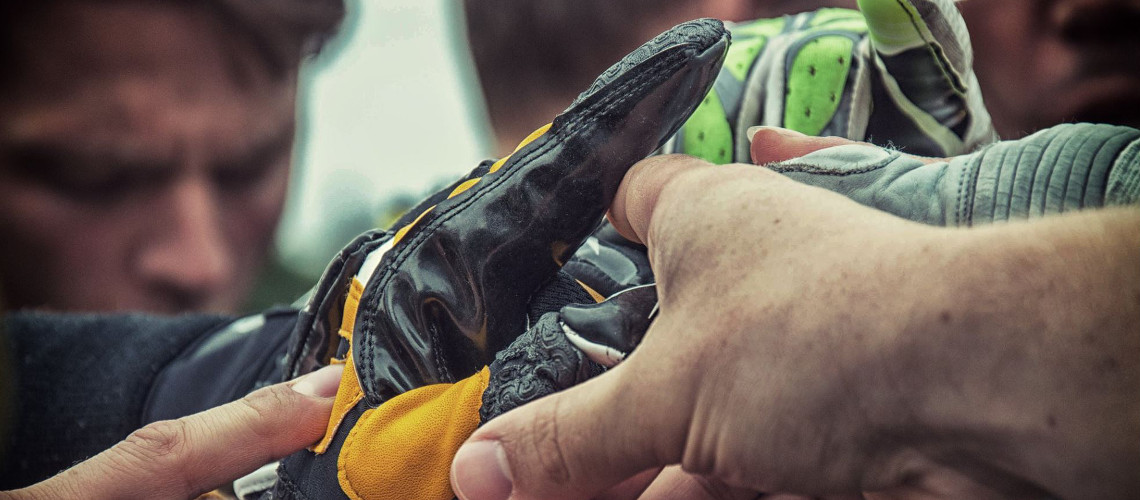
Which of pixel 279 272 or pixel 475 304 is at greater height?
pixel 475 304

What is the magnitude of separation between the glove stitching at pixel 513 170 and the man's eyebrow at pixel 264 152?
151 centimetres

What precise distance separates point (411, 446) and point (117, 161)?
1.53 meters

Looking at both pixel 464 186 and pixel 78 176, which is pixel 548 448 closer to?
pixel 464 186

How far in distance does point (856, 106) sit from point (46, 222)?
5.26ft

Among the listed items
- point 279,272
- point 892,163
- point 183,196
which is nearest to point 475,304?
point 892,163

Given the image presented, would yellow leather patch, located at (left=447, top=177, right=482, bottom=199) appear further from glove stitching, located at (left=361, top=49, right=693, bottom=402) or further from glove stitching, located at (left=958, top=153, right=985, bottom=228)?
glove stitching, located at (left=958, top=153, right=985, bottom=228)

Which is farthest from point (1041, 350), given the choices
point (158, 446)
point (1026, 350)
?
point (158, 446)

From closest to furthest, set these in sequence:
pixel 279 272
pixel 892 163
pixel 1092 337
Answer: pixel 1092 337, pixel 892 163, pixel 279 272

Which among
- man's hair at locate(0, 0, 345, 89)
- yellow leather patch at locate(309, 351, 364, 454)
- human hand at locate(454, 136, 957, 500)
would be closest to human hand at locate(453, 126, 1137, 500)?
human hand at locate(454, 136, 957, 500)

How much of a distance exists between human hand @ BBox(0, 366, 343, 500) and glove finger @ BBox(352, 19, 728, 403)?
0.06 m

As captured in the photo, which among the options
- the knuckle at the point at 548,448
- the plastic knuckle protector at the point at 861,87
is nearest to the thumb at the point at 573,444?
the knuckle at the point at 548,448

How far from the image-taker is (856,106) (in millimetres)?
596

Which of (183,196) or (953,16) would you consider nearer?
(953,16)

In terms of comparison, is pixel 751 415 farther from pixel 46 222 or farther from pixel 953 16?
pixel 46 222
